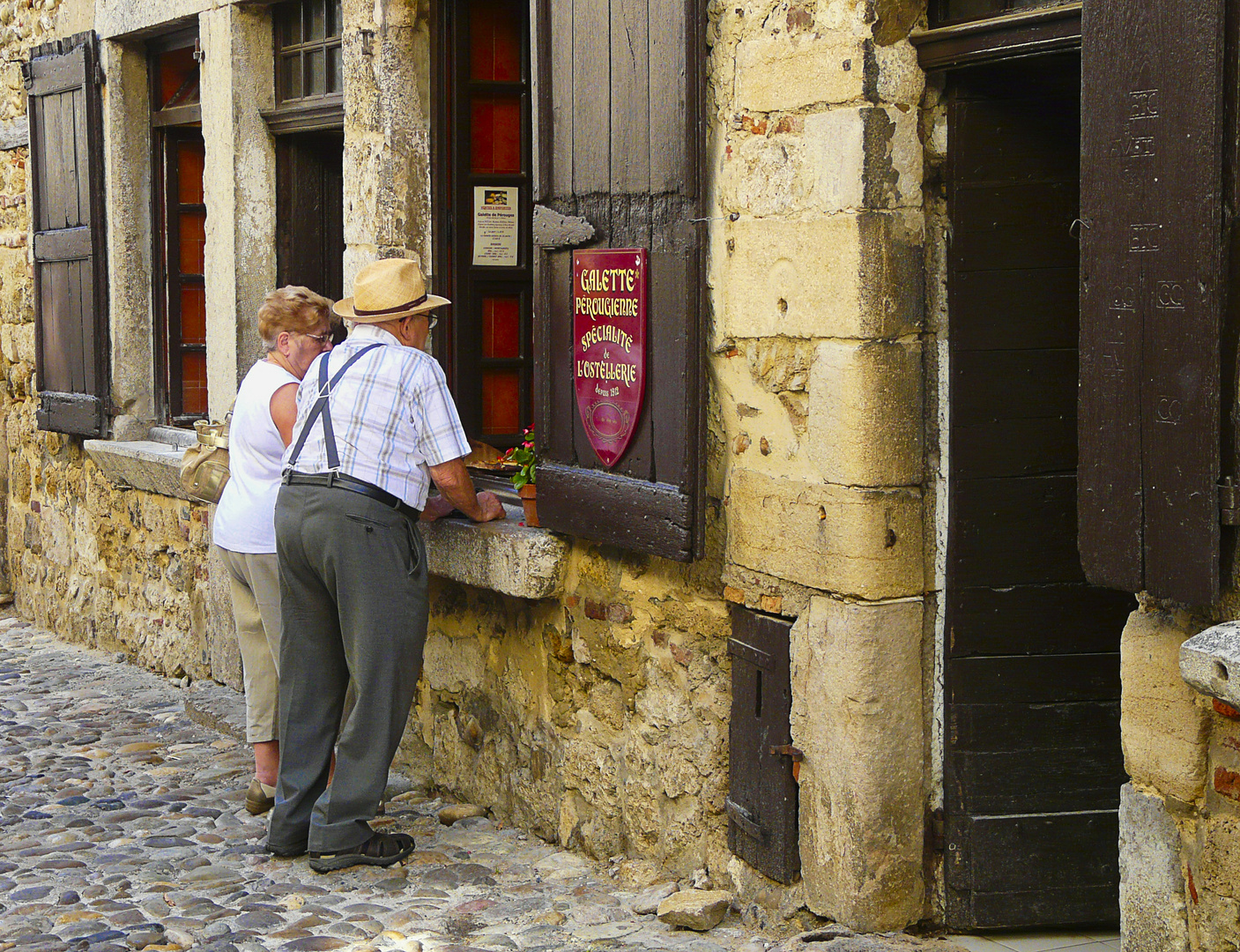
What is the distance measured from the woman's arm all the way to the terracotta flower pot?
0.71m

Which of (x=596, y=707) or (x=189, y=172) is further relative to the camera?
(x=189, y=172)

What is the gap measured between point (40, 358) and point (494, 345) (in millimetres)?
3443

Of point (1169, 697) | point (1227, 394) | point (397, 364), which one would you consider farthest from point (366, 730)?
point (1227, 394)

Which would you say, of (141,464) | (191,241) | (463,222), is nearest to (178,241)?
(191,241)

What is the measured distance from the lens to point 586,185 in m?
4.29

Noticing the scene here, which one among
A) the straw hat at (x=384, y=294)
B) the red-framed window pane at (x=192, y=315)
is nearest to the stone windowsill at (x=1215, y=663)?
the straw hat at (x=384, y=294)

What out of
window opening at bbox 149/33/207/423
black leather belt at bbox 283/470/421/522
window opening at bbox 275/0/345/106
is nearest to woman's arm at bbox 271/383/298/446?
black leather belt at bbox 283/470/421/522

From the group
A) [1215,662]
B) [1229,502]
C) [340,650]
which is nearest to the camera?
[1215,662]

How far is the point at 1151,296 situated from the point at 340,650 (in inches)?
102

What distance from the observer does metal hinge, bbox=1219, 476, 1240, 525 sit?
259 centimetres

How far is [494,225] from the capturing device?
5.45 meters

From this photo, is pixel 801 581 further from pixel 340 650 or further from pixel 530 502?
pixel 340 650

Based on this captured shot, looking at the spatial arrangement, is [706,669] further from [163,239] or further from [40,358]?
[40,358]

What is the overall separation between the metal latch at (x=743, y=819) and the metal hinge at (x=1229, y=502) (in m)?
1.64
